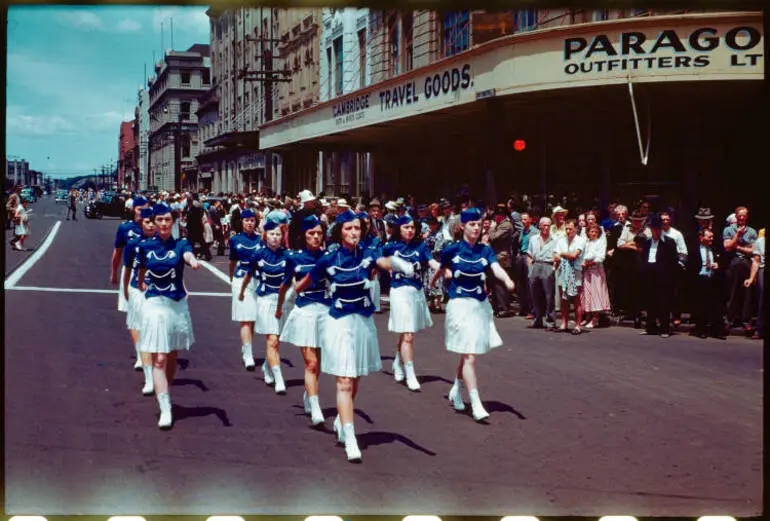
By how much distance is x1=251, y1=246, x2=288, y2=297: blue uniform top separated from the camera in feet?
29.5

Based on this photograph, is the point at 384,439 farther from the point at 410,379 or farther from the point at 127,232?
the point at 127,232

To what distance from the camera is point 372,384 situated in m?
9.58

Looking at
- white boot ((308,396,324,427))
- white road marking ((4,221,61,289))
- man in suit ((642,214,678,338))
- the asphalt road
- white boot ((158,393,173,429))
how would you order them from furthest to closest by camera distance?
white road marking ((4,221,61,289)) < man in suit ((642,214,678,338)) < white boot ((308,396,324,427)) < white boot ((158,393,173,429)) < the asphalt road

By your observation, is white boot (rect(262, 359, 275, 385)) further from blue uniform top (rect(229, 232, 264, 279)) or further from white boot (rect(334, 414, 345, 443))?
white boot (rect(334, 414, 345, 443))

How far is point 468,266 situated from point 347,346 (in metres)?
1.86

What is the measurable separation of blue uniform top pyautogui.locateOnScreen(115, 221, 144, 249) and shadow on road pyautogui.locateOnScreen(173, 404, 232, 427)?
6.49ft

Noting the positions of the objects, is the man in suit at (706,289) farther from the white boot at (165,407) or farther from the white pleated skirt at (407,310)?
the white boot at (165,407)

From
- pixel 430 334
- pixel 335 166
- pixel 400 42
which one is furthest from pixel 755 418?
pixel 335 166

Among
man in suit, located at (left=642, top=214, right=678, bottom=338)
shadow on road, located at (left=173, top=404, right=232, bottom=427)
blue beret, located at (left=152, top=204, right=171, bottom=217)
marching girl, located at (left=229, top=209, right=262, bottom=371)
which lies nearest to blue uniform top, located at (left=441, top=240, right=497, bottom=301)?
marching girl, located at (left=229, top=209, right=262, bottom=371)

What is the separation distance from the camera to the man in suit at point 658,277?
13352mm

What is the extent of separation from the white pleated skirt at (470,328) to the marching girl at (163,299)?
7.85 feet

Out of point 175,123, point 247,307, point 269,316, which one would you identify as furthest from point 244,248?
point 175,123

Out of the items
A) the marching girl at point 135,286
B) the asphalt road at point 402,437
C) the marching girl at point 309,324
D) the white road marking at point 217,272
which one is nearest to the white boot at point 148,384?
the marching girl at point 135,286

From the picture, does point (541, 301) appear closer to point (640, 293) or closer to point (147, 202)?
point (640, 293)
